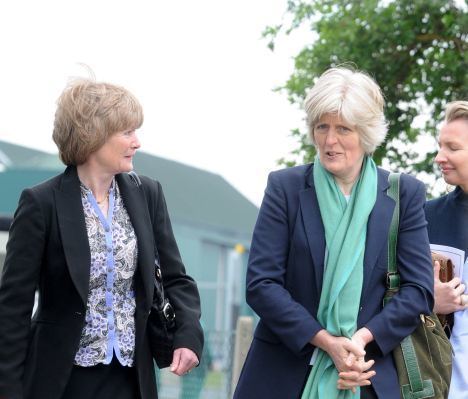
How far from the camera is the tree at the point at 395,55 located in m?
10.2

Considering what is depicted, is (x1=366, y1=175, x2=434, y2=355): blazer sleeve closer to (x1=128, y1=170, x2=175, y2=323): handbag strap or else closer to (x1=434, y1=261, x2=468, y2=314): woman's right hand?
(x1=434, y1=261, x2=468, y2=314): woman's right hand

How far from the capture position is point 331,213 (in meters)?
4.56

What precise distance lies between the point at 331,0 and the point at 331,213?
646cm

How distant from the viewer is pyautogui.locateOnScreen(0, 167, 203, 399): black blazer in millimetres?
4422

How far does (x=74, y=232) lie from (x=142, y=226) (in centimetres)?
31

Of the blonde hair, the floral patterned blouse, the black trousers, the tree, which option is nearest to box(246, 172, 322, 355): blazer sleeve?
the floral patterned blouse

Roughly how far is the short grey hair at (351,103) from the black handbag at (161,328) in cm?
92

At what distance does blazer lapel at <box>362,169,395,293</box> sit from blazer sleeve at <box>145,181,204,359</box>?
2.43 feet

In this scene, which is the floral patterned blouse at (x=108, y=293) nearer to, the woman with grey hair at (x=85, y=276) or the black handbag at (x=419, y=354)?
the woman with grey hair at (x=85, y=276)

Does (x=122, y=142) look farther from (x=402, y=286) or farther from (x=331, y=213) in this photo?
(x=402, y=286)

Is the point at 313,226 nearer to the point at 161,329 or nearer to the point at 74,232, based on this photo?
the point at 161,329

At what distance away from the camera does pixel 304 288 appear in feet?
14.8

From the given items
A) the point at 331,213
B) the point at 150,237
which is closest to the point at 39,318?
the point at 150,237

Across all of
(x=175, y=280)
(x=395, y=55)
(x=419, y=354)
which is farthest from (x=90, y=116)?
(x=395, y=55)
